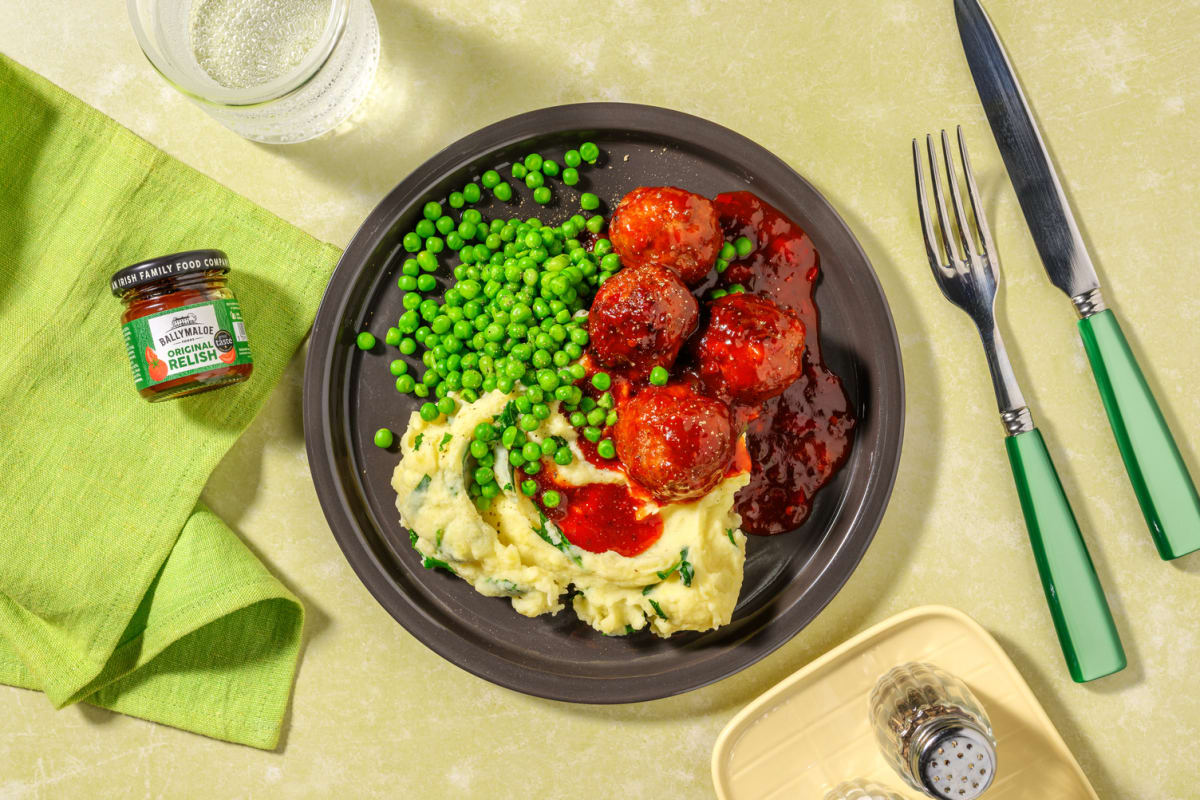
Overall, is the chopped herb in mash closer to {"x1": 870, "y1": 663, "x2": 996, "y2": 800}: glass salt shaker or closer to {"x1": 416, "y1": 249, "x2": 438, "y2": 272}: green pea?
{"x1": 870, "y1": 663, "x2": 996, "y2": 800}: glass salt shaker

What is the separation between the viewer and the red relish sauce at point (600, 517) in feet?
9.58

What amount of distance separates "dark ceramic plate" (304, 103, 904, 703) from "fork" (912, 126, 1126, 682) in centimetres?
48

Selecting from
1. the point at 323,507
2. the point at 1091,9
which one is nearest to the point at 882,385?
the point at 1091,9

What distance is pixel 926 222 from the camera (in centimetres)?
337

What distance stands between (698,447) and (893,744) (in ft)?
5.56

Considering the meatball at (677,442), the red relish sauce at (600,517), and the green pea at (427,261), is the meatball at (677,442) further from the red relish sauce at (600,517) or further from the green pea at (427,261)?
the green pea at (427,261)

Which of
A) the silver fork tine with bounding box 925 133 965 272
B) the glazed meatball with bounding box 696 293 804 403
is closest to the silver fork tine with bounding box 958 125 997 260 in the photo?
the silver fork tine with bounding box 925 133 965 272

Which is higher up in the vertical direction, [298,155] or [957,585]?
[957,585]

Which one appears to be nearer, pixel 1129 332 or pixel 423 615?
pixel 423 615

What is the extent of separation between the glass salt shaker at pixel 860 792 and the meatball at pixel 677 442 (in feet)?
5.10

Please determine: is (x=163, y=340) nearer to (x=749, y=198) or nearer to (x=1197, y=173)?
(x=749, y=198)

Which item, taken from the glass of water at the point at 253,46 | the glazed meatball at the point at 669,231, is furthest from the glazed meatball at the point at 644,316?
the glass of water at the point at 253,46

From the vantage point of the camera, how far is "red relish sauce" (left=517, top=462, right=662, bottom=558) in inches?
115

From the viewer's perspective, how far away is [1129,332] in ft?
11.6
